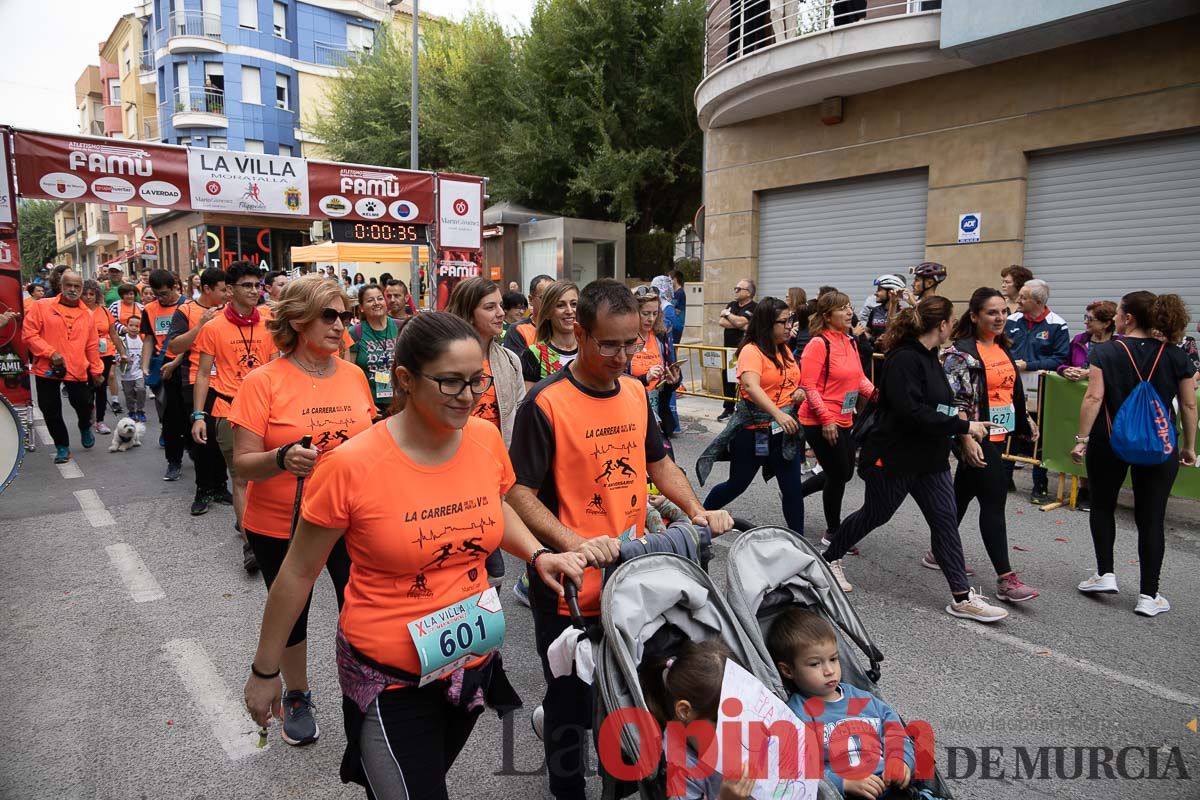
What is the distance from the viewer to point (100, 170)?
9.48m

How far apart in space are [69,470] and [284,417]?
22.4 feet

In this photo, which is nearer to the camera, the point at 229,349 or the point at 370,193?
the point at 229,349

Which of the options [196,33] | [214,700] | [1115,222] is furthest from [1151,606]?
[196,33]

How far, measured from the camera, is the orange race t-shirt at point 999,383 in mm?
5121

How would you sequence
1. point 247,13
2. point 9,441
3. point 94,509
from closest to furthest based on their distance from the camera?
1. point 9,441
2. point 94,509
3. point 247,13

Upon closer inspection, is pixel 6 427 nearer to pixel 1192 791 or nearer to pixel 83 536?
pixel 83 536

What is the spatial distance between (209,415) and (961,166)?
33.8 ft

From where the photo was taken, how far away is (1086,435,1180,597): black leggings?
464 centimetres

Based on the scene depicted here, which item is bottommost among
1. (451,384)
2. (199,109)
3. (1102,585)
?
(1102,585)

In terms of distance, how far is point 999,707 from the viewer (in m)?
3.66

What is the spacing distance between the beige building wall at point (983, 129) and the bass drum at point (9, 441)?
35.9ft

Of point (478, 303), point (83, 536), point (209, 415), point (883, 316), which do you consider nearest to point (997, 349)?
point (478, 303)

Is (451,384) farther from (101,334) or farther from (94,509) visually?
(101,334)

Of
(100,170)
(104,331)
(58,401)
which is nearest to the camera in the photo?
(58,401)
